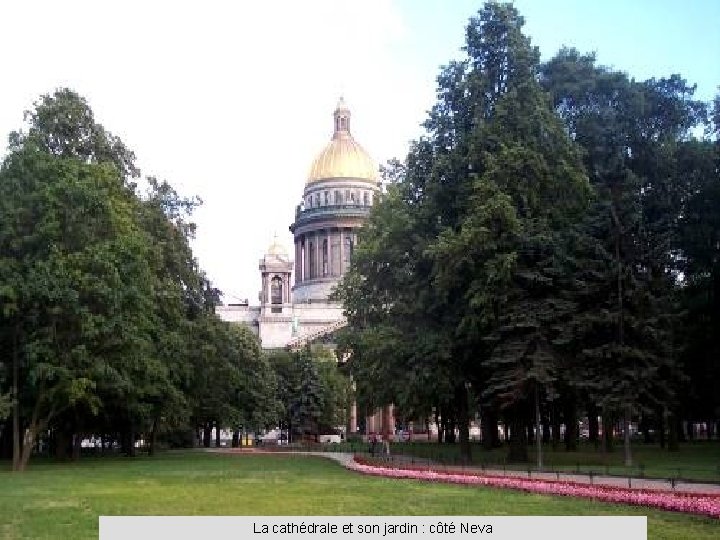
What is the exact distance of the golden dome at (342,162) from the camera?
130m

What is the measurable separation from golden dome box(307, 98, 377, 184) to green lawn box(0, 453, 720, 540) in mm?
102517

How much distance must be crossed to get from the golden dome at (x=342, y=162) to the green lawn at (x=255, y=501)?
10252 cm

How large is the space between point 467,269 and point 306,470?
30.2 ft

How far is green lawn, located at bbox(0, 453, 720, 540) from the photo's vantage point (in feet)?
54.1

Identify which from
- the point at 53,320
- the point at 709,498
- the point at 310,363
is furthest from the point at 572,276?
the point at 310,363

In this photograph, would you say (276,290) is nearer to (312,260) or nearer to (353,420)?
(312,260)

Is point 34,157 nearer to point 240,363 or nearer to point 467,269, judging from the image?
point 467,269

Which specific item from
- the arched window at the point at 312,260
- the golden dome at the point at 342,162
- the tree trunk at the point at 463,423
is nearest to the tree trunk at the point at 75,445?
the tree trunk at the point at 463,423

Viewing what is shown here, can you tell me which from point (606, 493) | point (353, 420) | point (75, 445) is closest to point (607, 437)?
point (75, 445)

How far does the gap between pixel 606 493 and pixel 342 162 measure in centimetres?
11298

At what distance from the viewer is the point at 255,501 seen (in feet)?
66.0

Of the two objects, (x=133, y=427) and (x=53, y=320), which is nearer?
(x=53, y=320)

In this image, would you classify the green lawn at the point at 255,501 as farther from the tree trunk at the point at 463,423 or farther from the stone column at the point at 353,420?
the stone column at the point at 353,420

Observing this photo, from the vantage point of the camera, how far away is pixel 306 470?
33.5m
